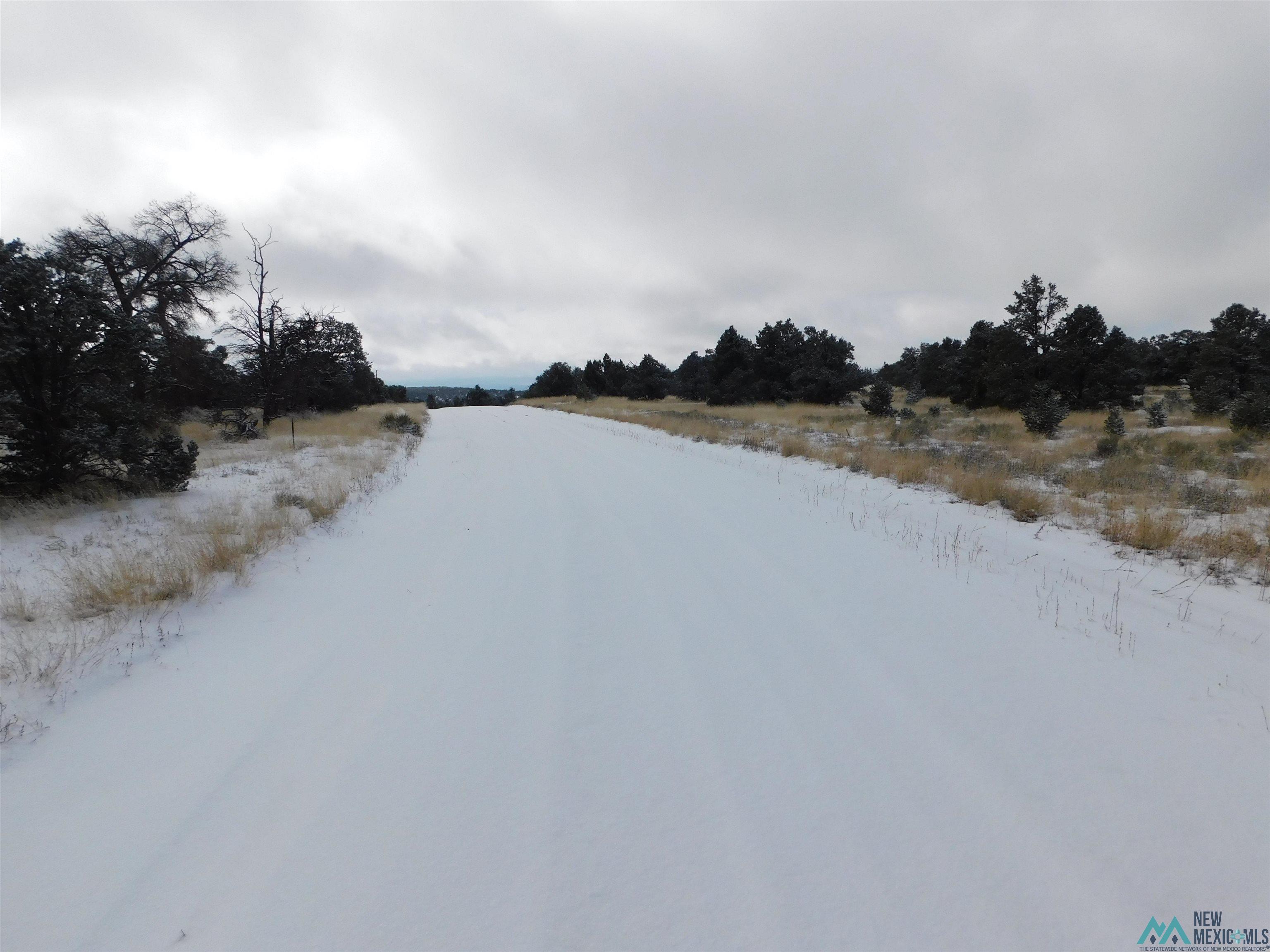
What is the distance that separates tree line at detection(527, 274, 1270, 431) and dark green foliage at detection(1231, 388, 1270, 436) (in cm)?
3

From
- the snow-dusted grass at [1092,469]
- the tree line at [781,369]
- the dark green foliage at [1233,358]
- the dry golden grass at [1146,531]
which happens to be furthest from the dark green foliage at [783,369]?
the dry golden grass at [1146,531]

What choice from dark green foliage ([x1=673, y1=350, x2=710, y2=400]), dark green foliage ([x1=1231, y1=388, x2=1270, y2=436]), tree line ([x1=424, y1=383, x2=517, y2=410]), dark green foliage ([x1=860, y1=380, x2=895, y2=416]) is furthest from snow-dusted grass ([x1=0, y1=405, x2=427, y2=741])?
tree line ([x1=424, y1=383, x2=517, y2=410])

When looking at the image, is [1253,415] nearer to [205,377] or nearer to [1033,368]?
[1033,368]

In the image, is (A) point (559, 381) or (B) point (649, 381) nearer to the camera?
(B) point (649, 381)

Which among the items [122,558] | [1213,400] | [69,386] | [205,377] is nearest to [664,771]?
[122,558]

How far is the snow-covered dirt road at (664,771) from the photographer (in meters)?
1.67

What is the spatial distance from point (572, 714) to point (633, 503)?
4744 millimetres

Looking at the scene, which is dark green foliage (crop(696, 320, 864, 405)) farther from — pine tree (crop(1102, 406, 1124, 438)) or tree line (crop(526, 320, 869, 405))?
pine tree (crop(1102, 406, 1124, 438))

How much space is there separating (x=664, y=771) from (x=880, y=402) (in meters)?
24.4

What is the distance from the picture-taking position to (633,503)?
7336mm

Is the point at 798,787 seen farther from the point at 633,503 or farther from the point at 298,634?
the point at 633,503

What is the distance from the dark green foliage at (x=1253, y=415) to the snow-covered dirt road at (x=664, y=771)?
45.7 feet

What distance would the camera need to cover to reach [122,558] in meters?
4.52

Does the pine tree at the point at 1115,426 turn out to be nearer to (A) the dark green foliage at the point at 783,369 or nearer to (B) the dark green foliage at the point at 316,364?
(A) the dark green foliage at the point at 783,369
